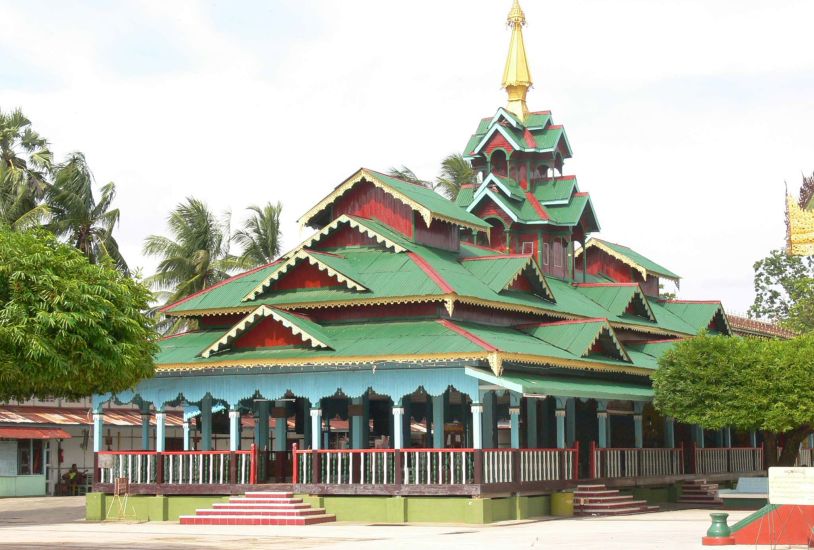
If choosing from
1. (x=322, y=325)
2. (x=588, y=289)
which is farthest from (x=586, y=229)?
(x=322, y=325)

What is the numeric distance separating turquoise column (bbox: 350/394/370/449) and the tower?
36.8 feet

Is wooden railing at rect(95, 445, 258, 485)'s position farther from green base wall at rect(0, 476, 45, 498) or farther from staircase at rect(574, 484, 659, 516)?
green base wall at rect(0, 476, 45, 498)

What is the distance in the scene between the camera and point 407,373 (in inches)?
1347

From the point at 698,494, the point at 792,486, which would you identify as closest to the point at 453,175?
the point at 698,494

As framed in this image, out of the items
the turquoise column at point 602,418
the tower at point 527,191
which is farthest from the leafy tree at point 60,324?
the tower at point 527,191

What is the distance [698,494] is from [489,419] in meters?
9.78

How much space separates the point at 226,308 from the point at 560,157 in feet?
56.9

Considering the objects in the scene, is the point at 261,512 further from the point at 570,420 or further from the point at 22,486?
the point at 22,486

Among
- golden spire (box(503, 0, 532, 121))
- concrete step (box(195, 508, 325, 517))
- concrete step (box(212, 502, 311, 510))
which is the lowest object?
concrete step (box(195, 508, 325, 517))

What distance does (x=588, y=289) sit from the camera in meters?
49.3

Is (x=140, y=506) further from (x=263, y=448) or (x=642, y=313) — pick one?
(x=642, y=313)

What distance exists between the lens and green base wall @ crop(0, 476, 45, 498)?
179ft

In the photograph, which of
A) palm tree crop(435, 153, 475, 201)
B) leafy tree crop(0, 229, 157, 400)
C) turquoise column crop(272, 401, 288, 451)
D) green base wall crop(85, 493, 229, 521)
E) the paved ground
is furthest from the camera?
palm tree crop(435, 153, 475, 201)

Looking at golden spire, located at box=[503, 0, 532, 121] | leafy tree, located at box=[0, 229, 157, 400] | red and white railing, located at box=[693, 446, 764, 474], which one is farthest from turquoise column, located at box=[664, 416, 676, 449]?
leafy tree, located at box=[0, 229, 157, 400]
